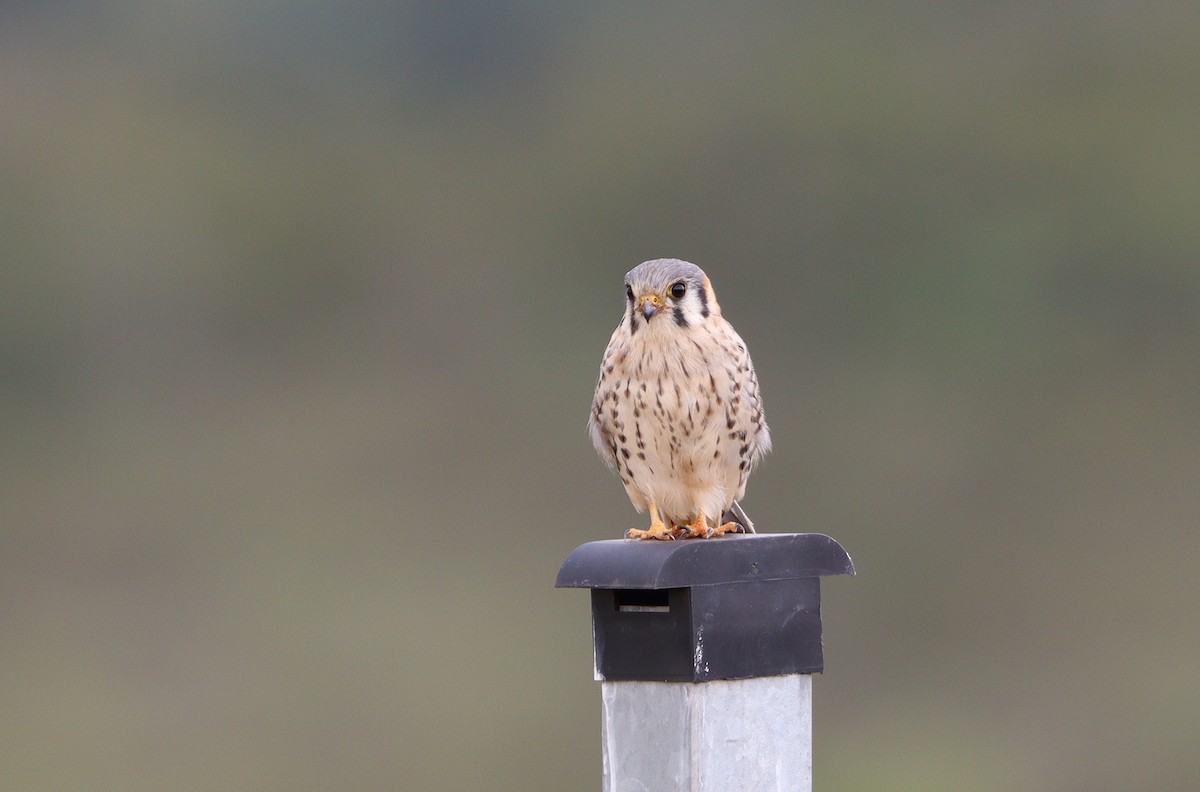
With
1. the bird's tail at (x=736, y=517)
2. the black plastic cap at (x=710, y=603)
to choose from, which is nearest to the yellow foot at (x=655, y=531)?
the bird's tail at (x=736, y=517)

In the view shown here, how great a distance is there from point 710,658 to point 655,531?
630mm

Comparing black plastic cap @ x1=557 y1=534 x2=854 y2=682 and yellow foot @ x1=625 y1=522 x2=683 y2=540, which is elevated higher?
yellow foot @ x1=625 y1=522 x2=683 y2=540

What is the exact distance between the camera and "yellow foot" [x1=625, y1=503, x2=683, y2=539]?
2459mm

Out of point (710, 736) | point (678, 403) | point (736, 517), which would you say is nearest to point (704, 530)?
point (678, 403)

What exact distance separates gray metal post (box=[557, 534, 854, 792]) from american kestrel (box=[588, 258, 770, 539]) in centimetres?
47

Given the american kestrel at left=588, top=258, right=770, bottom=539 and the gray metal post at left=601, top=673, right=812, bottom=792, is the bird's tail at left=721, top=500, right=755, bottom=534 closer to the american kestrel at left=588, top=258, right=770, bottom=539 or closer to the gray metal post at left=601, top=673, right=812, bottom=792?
the american kestrel at left=588, top=258, right=770, bottom=539

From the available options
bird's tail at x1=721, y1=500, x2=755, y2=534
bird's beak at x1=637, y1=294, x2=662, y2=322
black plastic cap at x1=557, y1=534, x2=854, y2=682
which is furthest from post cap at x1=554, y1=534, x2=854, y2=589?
bird's tail at x1=721, y1=500, x2=755, y2=534

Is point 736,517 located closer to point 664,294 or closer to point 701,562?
point 664,294

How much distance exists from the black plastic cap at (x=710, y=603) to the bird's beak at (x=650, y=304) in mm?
590

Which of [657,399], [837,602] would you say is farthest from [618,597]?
[837,602]

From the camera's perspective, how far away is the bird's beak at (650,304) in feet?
8.57

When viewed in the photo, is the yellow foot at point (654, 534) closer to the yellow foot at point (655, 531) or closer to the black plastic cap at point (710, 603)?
the yellow foot at point (655, 531)

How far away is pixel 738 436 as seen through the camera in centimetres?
278

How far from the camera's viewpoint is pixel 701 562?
2025 mm
